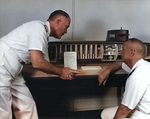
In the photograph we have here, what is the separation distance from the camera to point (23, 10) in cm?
224

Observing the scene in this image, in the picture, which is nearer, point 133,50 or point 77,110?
point 133,50

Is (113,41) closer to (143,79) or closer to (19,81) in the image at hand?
(143,79)

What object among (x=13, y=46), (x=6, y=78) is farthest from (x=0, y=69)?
(x=13, y=46)

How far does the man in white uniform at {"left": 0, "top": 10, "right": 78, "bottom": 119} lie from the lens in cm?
128

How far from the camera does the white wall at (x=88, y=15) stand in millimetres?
2230

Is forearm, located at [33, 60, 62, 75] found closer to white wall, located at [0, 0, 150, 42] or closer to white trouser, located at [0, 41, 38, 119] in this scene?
white trouser, located at [0, 41, 38, 119]

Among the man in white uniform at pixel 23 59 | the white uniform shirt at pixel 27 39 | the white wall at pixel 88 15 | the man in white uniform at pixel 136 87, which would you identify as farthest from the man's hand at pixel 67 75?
the white wall at pixel 88 15

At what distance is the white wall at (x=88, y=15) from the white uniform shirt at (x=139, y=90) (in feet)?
4.52

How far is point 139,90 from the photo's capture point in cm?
108

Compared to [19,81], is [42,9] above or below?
above

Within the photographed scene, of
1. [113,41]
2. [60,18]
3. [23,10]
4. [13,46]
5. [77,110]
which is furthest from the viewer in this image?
[77,110]

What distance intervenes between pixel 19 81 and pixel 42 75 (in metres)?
0.22

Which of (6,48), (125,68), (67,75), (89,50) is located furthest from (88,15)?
(6,48)

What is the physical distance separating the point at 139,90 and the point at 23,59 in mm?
1004
